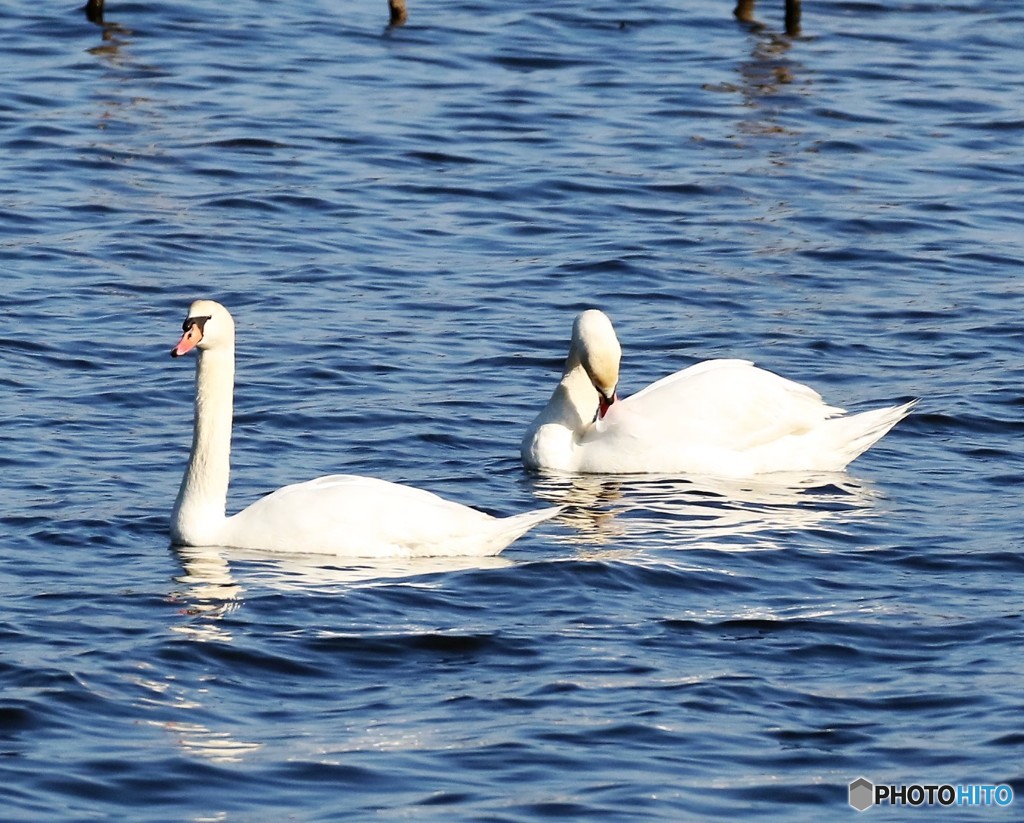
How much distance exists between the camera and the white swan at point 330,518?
31.3ft

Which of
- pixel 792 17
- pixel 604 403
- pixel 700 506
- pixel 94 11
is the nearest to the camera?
pixel 700 506

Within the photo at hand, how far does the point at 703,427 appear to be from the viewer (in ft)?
38.9

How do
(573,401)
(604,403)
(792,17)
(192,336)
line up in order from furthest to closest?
(792,17)
(573,401)
(604,403)
(192,336)

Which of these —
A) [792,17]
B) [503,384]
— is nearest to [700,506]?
[503,384]

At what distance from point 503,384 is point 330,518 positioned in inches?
155

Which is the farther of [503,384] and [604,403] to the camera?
[503,384]

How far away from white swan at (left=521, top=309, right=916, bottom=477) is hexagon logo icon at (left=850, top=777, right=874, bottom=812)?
4.58m

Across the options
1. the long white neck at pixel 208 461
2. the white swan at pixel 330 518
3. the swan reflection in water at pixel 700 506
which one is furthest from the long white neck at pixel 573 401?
the long white neck at pixel 208 461

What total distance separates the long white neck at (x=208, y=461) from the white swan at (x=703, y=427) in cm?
221

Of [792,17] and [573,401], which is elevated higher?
[792,17]

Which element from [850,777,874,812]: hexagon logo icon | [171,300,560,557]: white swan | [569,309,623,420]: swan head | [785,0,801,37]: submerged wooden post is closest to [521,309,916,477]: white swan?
[569,309,623,420]: swan head

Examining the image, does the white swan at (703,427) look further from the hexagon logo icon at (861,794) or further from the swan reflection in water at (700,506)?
the hexagon logo icon at (861,794)

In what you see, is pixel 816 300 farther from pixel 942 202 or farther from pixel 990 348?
pixel 942 202

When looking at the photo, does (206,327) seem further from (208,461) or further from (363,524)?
(363,524)
